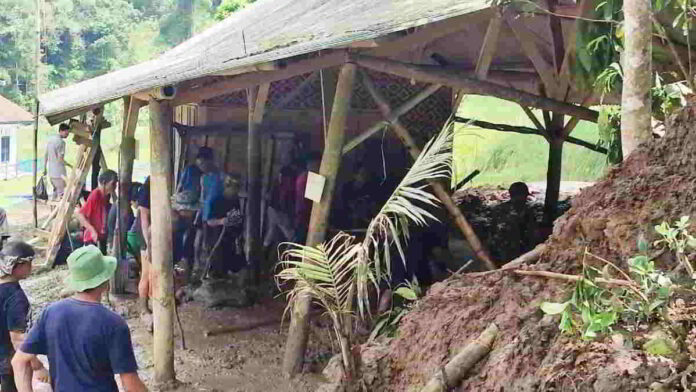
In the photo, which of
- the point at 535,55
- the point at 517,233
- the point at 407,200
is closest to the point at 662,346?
the point at 407,200

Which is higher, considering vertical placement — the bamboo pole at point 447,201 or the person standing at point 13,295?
the bamboo pole at point 447,201

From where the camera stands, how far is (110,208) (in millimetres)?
9992

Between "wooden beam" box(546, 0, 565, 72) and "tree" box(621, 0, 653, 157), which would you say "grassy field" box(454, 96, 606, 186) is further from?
"tree" box(621, 0, 653, 157)

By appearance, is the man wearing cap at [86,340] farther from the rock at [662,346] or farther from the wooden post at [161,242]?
the wooden post at [161,242]

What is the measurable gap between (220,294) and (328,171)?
345cm

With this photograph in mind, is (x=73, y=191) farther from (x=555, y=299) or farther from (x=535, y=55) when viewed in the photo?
(x=555, y=299)

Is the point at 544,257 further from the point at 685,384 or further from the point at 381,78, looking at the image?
the point at 381,78

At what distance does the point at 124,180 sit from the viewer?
30.6ft

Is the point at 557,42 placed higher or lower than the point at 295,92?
higher

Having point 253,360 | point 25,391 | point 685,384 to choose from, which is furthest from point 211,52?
point 685,384

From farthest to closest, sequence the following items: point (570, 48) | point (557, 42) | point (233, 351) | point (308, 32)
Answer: point (233, 351) → point (557, 42) → point (570, 48) → point (308, 32)

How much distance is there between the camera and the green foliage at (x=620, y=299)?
2.70 meters

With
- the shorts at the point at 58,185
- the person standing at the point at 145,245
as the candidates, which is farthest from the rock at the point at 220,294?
the shorts at the point at 58,185

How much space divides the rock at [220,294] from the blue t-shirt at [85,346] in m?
5.11
